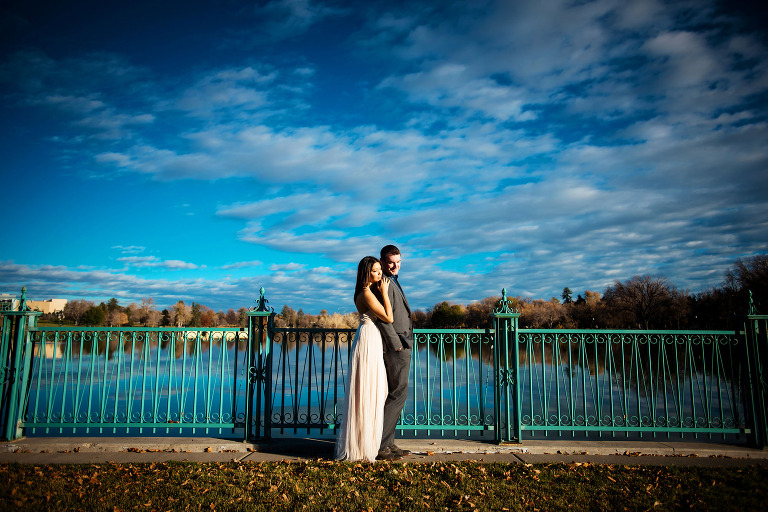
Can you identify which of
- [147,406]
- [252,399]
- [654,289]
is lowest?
[147,406]

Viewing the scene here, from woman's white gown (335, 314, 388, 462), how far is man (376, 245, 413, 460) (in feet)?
0.46

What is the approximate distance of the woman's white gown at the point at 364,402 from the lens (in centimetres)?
533

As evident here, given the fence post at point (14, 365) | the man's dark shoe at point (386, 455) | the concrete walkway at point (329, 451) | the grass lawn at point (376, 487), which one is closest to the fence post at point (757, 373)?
the concrete walkway at point (329, 451)

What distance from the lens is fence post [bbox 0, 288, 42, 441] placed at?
6316 mm

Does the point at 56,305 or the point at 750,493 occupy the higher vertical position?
the point at 56,305

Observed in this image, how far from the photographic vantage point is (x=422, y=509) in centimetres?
402

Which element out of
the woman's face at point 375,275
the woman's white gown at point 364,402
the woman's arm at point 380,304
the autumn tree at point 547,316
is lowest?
the woman's white gown at point 364,402

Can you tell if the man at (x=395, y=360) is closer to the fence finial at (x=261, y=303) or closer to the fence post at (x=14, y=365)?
the fence finial at (x=261, y=303)

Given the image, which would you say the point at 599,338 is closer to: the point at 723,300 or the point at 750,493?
the point at 750,493

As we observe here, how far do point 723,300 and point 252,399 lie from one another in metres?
51.8

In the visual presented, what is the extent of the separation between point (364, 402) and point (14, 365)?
16.2 ft

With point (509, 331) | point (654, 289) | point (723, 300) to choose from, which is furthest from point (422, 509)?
point (654, 289)

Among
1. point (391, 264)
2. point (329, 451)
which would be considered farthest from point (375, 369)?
point (329, 451)

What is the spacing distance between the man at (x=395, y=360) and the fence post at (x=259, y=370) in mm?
1739
